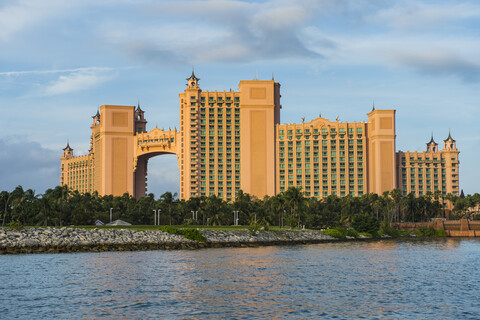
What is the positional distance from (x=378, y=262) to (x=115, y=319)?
54.8 metres

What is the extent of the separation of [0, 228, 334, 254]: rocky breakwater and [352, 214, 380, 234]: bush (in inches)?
1658

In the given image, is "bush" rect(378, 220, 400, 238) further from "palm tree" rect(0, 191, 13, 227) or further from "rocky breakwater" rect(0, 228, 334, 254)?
"palm tree" rect(0, 191, 13, 227)

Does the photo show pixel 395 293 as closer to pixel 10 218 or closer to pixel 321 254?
pixel 321 254

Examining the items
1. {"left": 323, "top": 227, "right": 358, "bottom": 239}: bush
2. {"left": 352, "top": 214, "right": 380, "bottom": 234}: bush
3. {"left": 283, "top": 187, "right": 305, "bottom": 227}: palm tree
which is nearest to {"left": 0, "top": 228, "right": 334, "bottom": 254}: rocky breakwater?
{"left": 323, "top": 227, "right": 358, "bottom": 239}: bush

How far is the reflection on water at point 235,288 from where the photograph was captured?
157 ft

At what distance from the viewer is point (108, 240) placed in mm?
118125

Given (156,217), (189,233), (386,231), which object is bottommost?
(386,231)

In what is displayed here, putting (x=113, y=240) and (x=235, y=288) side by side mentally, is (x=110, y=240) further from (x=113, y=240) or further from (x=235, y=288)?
(x=235, y=288)

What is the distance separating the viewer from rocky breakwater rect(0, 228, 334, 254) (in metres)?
109

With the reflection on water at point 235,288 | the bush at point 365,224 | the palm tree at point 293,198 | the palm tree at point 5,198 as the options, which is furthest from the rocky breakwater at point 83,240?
the bush at point 365,224

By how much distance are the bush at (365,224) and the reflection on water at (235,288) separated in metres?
85.6

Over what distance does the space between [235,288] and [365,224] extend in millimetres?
126967

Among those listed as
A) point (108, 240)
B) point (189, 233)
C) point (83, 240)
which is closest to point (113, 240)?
point (108, 240)

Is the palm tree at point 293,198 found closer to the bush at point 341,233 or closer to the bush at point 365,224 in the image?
the bush at point 341,233
